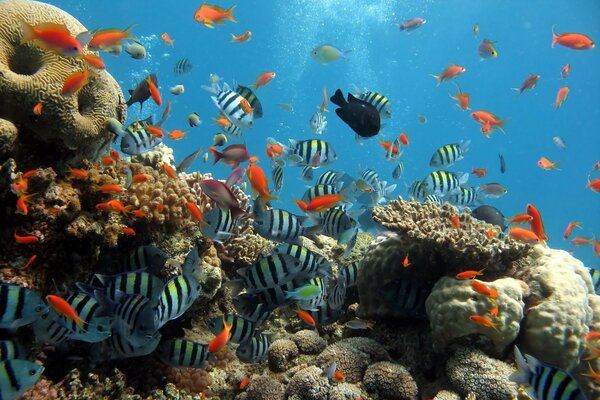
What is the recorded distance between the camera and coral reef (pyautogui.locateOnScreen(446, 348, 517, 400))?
12.8 feet

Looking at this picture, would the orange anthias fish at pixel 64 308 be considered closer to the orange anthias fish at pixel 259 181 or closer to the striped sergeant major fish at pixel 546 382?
the orange anthias fish at pixel 259 181

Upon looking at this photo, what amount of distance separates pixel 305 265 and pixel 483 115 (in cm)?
640

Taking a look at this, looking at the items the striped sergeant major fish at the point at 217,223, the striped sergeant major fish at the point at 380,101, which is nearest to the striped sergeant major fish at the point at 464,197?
the striped sergeant major fish at the point at 380,101

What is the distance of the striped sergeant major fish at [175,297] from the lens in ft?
9.66

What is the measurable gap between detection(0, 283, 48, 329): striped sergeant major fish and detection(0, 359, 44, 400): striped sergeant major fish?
426 millimetres

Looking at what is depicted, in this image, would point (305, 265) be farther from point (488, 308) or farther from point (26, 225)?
point (26, 225)

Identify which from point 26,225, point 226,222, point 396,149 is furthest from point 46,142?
point 396,149

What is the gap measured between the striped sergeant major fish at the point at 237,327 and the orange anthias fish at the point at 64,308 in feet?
3.66

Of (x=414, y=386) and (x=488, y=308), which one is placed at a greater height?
(x=488, y=308)

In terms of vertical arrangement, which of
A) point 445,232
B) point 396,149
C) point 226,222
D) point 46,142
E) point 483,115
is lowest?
point 226,222

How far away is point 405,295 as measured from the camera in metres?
4.63

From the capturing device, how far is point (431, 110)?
118188 millimetres

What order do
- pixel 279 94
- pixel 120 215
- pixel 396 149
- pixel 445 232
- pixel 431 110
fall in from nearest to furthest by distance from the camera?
1. pixel 120 215
2. pixel 445 232
3. pixel 396 149
4. pixel 279 94
5. pixel 431 110

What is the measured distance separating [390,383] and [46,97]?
466cm
